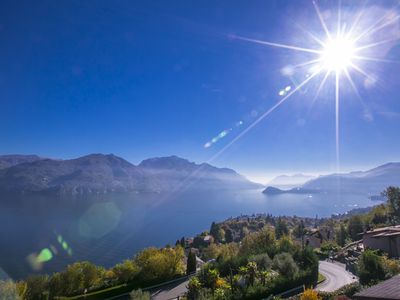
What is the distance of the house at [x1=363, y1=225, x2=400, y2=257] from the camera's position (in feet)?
137

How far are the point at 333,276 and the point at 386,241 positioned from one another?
414 inches

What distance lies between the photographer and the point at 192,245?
108062 millimetres

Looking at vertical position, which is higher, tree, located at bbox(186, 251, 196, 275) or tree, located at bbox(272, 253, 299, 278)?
tree, located at bbox(272, 253, 299, 278)

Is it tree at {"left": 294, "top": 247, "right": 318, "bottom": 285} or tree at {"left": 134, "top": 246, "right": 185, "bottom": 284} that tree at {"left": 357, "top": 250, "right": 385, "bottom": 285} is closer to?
tree at {"left": 294, "top": 247, "right": 318, "bottom": 285}

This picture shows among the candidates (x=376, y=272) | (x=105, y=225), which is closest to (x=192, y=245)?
(x=376, y=272)

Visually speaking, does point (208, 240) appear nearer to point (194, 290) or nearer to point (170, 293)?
point (170, 293)

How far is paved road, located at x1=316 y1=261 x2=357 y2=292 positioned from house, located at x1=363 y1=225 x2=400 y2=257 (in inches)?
224

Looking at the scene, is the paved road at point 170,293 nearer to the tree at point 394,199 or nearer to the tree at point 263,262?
the tree at point 263,262

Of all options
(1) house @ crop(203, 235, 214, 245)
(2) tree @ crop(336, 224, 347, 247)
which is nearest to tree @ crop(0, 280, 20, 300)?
(2) tree @ crop(336, 224, 347, 247)

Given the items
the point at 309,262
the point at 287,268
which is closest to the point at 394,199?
the point at 309,262

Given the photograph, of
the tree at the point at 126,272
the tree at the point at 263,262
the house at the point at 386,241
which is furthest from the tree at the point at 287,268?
the house at the point at 386,241

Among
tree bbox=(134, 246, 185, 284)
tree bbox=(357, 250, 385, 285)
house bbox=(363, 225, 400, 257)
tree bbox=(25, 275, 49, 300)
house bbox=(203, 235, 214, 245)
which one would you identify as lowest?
house bbox=(203, 235, 214, 245)

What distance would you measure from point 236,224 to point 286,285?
137m

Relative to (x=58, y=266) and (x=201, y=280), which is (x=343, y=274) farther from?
(x=58, y=266)
